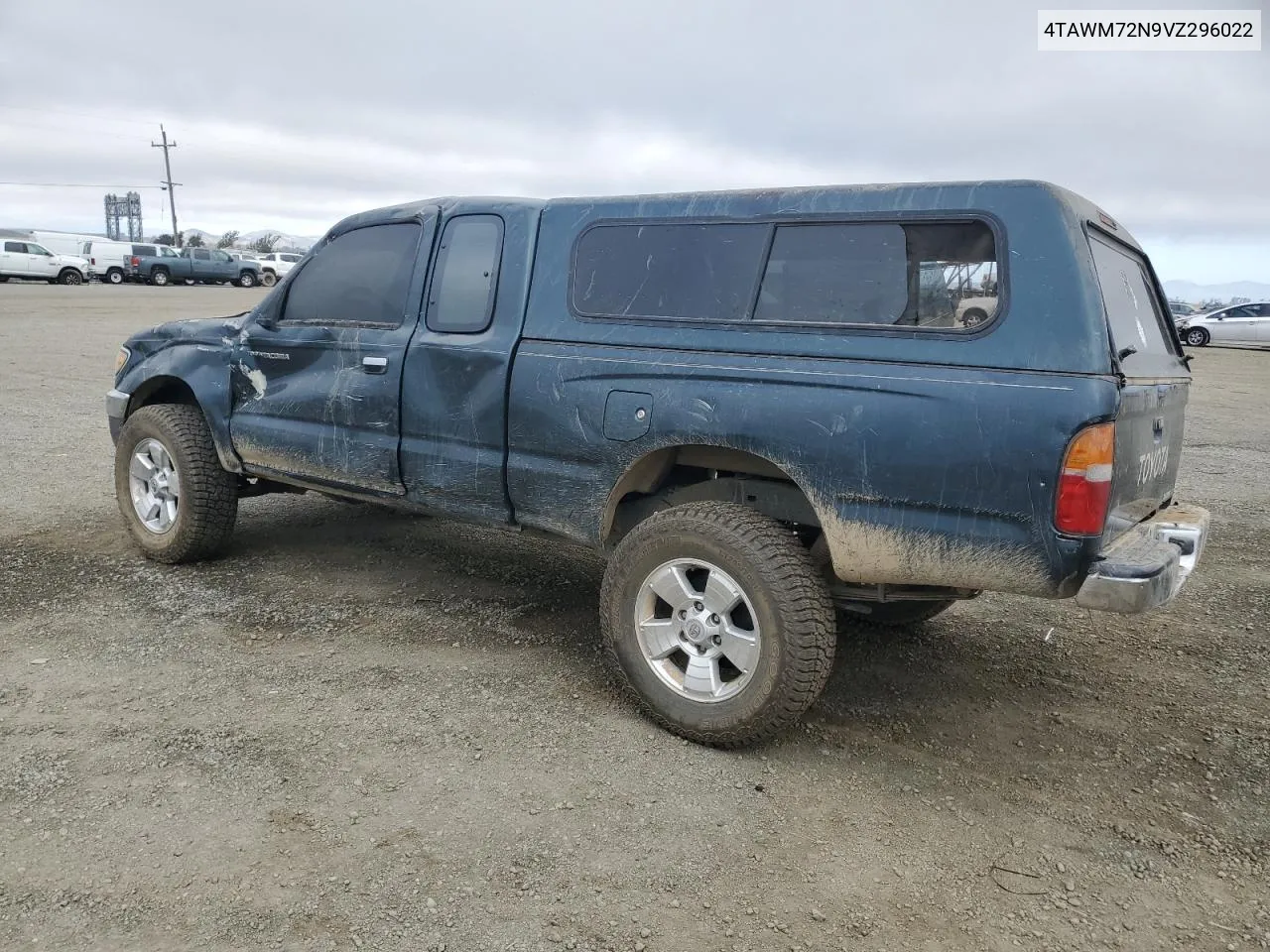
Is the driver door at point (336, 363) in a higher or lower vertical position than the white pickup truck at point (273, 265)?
lower

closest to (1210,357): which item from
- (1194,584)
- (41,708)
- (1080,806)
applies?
(1194,584)

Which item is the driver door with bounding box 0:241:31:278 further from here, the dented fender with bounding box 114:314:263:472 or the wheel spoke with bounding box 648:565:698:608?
the wheel spoke with bounding box 648:565:698:608

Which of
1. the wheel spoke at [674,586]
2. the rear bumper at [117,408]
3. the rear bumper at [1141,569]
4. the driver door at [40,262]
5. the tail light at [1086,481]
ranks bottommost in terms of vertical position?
the wheel spoke at [674,586]

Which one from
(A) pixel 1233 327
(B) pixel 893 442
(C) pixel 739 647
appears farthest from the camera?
(A) pixel 1233 327

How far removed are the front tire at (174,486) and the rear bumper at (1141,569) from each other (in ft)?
13.4

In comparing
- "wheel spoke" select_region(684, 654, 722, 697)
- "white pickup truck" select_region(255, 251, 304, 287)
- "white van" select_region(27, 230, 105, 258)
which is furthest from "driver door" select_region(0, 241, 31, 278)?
"wheel spoke" select_region(684, 654, 722, 697)

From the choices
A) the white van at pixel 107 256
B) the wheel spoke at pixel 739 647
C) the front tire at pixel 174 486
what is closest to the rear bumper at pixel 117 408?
the front tire at pixel 174 486

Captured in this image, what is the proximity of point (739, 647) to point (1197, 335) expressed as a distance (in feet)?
94.1

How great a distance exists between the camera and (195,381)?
5.08m

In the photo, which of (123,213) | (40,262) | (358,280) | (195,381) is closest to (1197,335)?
(358,280)

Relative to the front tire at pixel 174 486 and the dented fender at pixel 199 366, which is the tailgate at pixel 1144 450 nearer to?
the dented fender at pixel 199 366

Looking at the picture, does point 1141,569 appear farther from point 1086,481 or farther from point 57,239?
point 57,239

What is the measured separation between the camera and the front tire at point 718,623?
323 cm

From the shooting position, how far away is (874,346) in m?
3.15
